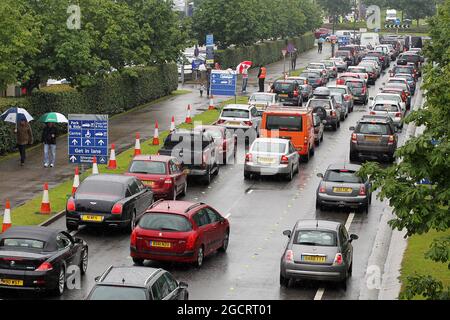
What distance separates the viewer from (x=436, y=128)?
1752 cm

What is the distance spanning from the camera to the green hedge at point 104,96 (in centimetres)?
4283

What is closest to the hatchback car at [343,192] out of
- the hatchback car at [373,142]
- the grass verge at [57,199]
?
the grass verge at [57,199]

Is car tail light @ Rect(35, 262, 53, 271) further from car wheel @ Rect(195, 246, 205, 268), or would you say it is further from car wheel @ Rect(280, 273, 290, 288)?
car wheel @ Rect(280, 273, 290, 288)

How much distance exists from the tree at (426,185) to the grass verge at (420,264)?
447 cm

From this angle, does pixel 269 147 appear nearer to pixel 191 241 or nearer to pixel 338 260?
pixel 191 241

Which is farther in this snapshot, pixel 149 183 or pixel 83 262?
pixel 149 183

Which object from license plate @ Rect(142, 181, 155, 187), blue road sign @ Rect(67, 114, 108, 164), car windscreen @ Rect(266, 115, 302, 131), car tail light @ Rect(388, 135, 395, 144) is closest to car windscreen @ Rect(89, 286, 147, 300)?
license plate @ Rect(142, 181, 155, 187)

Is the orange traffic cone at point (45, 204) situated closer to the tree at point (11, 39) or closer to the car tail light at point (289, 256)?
the tree at point (11, 39)

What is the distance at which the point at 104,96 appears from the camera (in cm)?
5288

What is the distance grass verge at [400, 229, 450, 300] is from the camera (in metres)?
23.3

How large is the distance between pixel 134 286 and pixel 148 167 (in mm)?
14982

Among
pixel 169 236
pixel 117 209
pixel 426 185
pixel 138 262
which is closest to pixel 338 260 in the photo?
pixel 169 236

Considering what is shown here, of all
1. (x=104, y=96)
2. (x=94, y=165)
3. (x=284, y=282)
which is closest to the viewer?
(x=284, y=282)

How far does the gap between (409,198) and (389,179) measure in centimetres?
69
